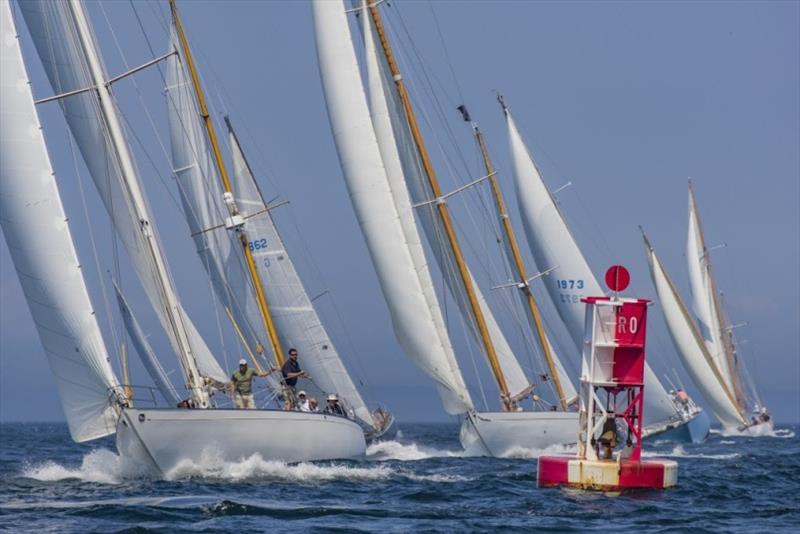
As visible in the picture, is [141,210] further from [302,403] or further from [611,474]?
[611,474]

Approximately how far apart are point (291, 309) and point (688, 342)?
26162 millimetres

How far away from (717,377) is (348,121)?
32.3 meters

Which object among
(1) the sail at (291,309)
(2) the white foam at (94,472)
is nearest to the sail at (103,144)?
(2) the white foam at (94,472)

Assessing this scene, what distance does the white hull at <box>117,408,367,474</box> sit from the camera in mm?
26875

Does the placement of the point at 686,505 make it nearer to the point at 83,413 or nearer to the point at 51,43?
the point at 83,413

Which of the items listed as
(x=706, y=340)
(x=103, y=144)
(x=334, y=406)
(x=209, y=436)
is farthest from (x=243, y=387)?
(x=706, y=340)

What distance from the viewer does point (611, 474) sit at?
958 inches

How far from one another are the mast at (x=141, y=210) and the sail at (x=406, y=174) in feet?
38.2

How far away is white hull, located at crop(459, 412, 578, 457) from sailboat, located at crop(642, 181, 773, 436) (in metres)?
23.5

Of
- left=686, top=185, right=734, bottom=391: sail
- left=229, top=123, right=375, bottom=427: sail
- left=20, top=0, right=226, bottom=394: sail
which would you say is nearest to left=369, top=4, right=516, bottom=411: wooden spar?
left=229, top=123, right=375, bottom=427: sail

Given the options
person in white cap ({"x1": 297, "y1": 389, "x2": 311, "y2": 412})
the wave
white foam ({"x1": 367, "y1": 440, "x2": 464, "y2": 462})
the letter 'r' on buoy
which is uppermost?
the letter 'r' on buoy

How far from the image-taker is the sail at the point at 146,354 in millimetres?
29570

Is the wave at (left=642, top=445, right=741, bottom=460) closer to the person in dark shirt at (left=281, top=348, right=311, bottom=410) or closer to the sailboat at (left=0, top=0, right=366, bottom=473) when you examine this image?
the person in dark shirt at (left=281, top=348, right=311, bottom=410)

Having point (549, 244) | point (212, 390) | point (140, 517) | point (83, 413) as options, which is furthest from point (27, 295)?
point (549, 244)
